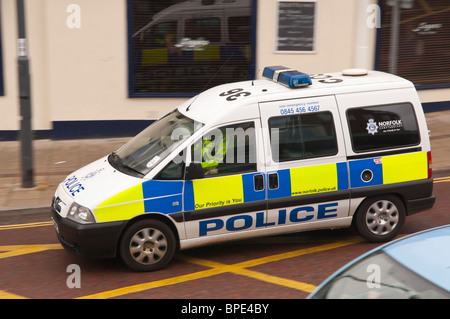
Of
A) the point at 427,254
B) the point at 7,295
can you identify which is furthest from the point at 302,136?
the point at 7,295

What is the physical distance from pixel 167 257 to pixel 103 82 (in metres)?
6.61

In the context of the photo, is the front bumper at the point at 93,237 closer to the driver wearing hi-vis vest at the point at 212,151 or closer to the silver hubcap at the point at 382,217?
the driver wearing hi-vis vest at the point at 212,151

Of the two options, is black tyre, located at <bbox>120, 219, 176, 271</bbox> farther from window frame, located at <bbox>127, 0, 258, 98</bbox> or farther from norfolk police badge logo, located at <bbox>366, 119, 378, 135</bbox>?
window frame, located at <bbox>127, 0, 258, 98</bbox>

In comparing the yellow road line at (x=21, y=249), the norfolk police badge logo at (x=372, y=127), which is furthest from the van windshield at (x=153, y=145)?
the norfolk police badge logo at (x=372, y=127)

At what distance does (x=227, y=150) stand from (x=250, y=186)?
46 cm

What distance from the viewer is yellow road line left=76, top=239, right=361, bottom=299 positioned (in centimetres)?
655

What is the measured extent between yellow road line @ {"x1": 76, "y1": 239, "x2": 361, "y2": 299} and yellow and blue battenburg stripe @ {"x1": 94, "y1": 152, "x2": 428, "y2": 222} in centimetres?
70

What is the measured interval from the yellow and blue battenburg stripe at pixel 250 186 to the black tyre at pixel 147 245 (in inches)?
6.6

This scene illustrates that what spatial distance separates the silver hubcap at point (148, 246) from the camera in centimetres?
685

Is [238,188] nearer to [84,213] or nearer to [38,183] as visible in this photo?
[84,213]

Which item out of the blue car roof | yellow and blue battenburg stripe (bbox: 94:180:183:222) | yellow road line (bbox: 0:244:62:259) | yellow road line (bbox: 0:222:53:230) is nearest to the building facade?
yellow road line (bbox: 0:222:53:230)

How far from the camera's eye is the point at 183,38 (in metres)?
13.1

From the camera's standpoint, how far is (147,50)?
1298cm

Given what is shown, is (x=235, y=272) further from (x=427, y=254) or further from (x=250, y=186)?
(x=427, y=254)
